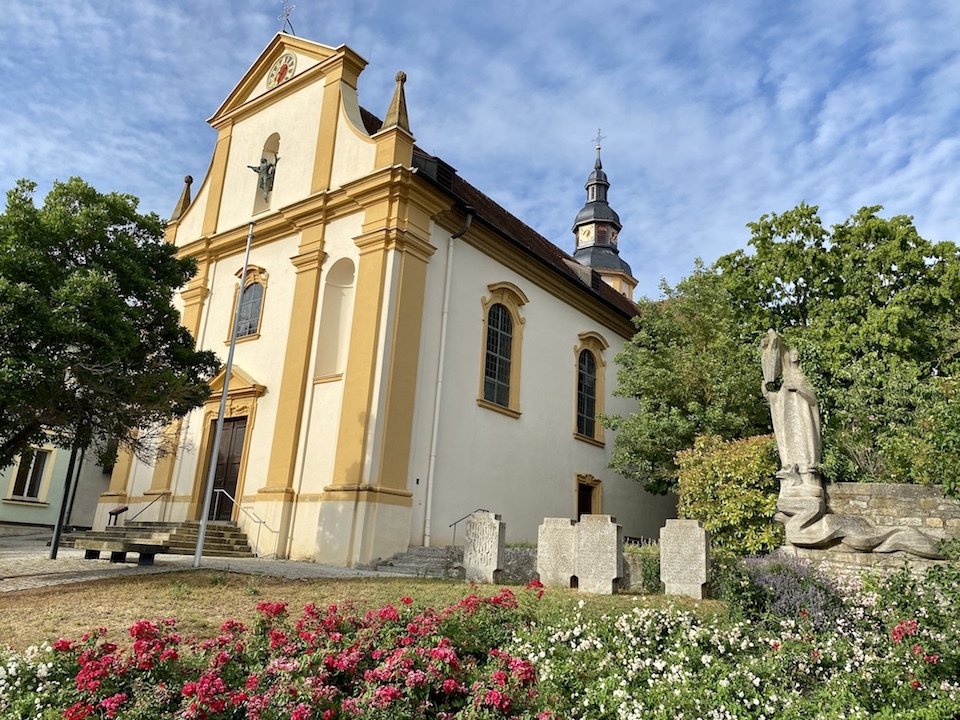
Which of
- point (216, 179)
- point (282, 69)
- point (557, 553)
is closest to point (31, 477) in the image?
point (216, 179)

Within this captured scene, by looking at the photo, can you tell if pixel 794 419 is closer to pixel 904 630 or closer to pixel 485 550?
pixel 485 550

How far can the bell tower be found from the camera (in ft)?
147

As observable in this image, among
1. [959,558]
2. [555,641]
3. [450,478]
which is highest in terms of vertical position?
[450,478]

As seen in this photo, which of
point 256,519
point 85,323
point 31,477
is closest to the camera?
point 85,323

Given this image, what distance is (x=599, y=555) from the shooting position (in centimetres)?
1084

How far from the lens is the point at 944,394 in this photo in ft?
49.2

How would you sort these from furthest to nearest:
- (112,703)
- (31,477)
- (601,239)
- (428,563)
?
(601,239), (31,477), (428,563), (112,703)

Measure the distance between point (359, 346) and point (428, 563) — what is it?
15.6ft

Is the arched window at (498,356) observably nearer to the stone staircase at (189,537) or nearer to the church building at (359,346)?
the church building at (359,346)

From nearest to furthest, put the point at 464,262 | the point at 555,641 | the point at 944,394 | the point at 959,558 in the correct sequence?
1. the point at 555,641
2. the point at 959,558
3. the point at 944,394
4. the point at 464,262

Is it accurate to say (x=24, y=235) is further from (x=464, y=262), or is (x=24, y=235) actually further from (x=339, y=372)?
(x=464, y=262)

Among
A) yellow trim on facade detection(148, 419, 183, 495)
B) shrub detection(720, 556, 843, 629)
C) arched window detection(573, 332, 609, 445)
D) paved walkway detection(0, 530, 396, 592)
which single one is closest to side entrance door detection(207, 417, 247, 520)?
yellow trim on facade detection(148, 419, 183, 495)

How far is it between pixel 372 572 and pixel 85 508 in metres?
17.7

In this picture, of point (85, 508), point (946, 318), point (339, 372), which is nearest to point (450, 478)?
point (339, 372)
